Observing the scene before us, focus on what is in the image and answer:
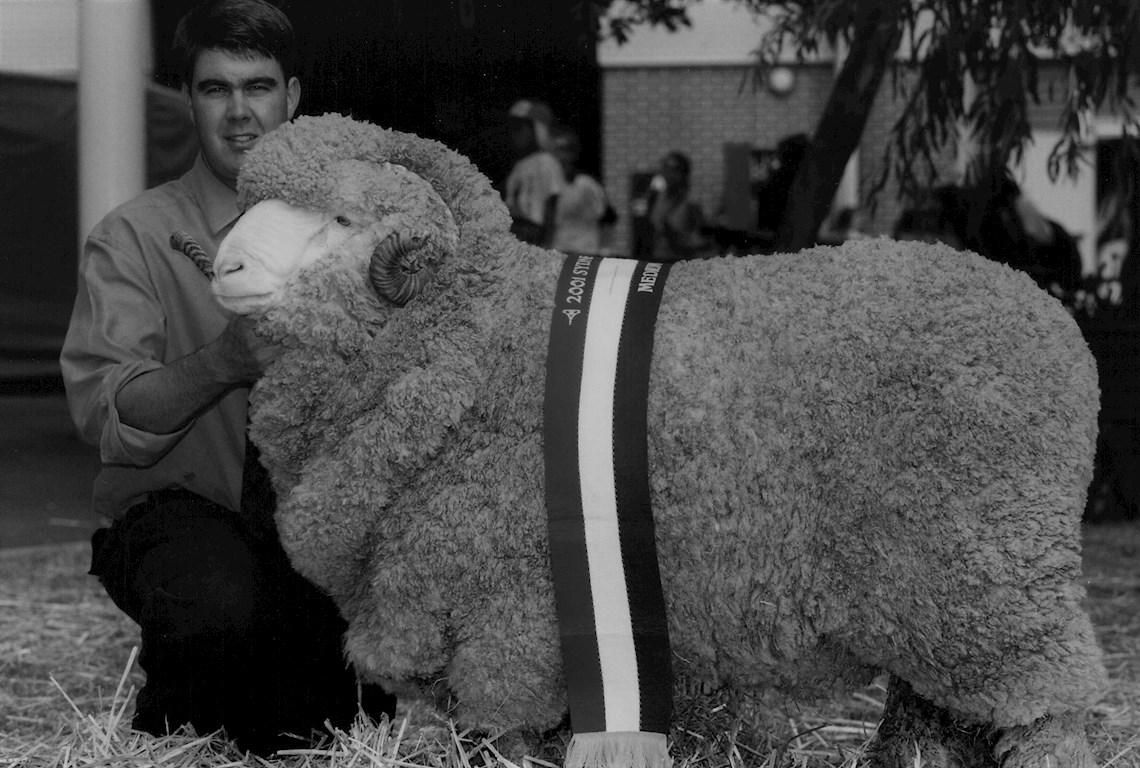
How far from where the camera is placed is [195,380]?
2.02 m

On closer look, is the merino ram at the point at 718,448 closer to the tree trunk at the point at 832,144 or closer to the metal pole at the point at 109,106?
the tree trunk at the point at 832,144

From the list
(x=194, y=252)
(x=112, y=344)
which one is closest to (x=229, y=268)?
(x=194, y=252)

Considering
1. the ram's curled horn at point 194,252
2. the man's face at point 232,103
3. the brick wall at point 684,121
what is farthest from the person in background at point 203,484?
the brick wall at point 684,121

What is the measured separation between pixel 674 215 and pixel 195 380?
7820mm

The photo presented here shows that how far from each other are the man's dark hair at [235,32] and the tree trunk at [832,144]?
88.2 inches

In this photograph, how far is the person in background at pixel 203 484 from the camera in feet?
7.38

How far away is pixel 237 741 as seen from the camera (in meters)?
2.47

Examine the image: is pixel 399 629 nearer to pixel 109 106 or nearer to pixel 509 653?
pixel 509 653

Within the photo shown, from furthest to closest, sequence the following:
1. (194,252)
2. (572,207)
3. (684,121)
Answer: (684,121) → (572,207) → (194,252)

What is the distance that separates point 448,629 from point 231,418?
2.68ft

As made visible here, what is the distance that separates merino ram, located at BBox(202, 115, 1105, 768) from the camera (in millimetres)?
1772

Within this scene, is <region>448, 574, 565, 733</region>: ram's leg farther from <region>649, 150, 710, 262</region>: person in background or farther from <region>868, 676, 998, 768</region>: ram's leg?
<region>649, 150, 710, 262</region>: person in background

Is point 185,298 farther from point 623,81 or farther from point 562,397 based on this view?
point 623,81

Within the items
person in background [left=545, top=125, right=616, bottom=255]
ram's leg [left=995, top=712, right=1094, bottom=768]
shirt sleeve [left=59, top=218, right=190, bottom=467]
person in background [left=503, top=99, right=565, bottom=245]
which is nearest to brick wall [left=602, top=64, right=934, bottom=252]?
person in background [left=545, top=125, right=616, bottom=255]
